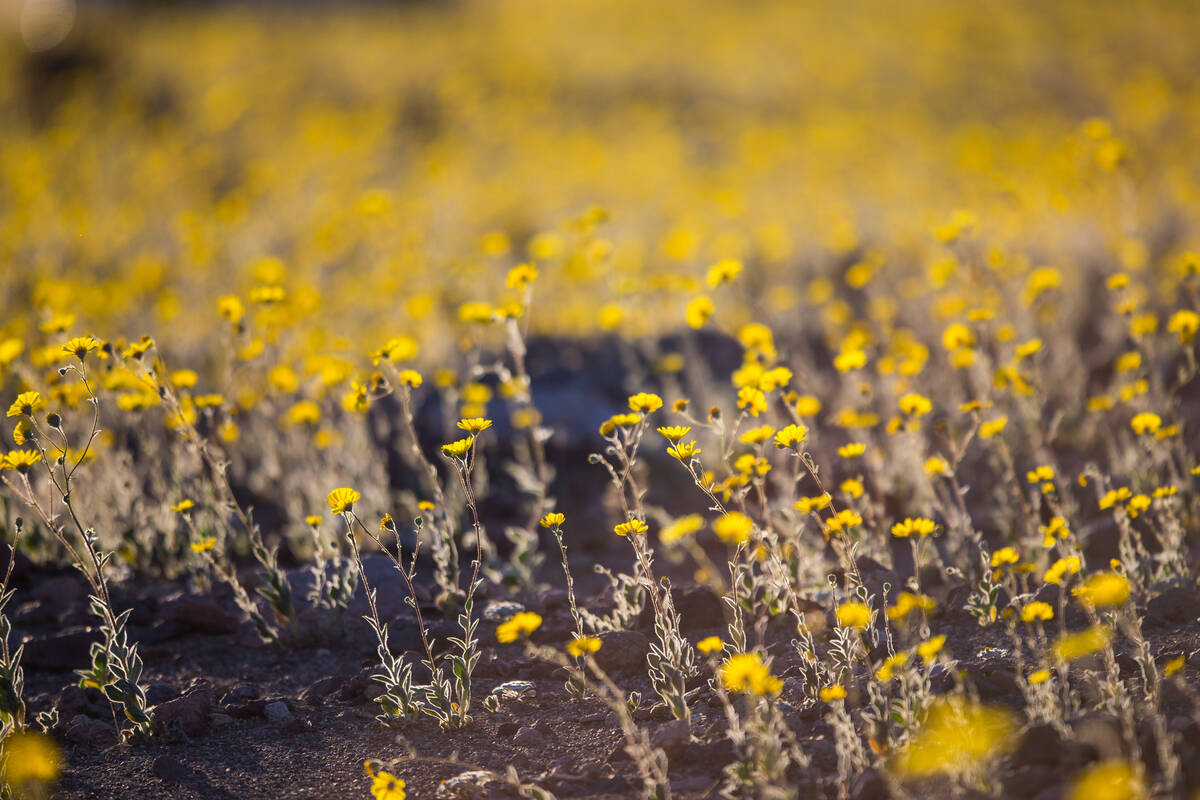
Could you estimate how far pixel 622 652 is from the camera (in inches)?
130

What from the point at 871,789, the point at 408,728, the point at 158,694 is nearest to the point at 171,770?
the point at 158,694

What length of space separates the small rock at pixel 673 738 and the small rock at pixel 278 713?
1.34 m

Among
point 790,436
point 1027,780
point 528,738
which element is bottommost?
point 528,738

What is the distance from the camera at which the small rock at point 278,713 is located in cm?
311

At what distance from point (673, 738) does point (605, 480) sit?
3050 mm

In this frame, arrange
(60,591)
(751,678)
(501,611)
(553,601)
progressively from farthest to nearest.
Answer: (60,591)
(553,601)
(501,611)
(751,678)

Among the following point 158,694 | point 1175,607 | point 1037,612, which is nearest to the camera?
point 1037,612

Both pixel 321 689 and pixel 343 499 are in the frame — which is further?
pixel 321 689

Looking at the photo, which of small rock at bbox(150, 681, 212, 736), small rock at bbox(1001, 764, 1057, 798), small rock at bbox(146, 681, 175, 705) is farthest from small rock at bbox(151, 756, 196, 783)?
small rock at bbox(1001, 764, 1057, 798)

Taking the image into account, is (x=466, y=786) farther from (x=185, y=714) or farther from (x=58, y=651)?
(x=58, y=651)

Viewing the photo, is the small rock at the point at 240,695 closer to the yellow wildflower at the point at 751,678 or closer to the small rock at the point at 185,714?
the small rock at the point at 185,714

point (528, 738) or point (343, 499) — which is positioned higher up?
point (343, 499)

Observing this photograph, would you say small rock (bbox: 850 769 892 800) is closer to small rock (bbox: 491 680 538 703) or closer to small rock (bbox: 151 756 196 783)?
small rock (bbox: 491 680 538 703)

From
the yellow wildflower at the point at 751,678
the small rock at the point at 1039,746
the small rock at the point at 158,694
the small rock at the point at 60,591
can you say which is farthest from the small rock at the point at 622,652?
the small rock at the point at 60,591
